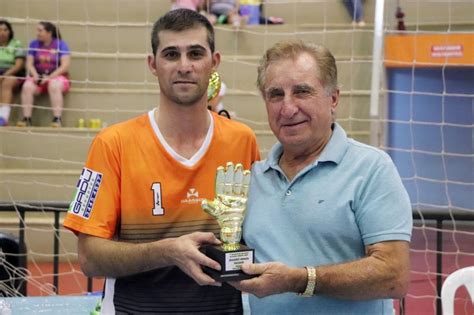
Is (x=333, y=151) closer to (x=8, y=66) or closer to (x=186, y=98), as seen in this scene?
(x=186, y=98)

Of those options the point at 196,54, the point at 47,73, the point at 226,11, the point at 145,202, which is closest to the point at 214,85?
the point at 196,54

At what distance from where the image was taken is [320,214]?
4.44 feet

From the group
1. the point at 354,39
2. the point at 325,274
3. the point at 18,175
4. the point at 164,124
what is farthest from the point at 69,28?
the point at 325,274

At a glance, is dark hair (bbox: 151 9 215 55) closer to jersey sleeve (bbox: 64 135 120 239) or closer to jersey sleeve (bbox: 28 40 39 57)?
jersey sleeve (bbox: 64 135 120 239)

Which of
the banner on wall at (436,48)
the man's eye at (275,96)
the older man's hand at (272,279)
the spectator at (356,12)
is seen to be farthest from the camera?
the spectator at (356,12)

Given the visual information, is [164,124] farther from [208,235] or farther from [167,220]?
[208,235]

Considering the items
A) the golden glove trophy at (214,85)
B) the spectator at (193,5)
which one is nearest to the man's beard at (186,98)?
the golden glove trophy at (214,85)

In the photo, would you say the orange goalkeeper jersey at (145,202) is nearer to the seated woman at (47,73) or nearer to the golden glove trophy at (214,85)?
the golden glove trophy at (214,85)

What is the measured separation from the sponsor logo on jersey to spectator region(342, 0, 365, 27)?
4.12 m

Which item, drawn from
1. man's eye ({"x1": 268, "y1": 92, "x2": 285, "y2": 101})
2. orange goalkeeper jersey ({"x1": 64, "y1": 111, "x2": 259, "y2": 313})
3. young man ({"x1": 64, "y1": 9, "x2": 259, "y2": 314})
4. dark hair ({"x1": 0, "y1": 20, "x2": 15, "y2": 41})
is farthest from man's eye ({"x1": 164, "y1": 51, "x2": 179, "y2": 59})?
dark hair ({"x1": 0, "y1": 20, "x2": 15, "y2": 41})

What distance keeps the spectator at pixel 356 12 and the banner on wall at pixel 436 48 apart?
0.70m

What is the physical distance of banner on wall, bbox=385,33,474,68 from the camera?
4.77 m

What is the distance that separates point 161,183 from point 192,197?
0.25ft

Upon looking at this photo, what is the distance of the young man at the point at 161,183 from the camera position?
1527 millimetres
